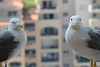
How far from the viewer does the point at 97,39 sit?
67 centimetres

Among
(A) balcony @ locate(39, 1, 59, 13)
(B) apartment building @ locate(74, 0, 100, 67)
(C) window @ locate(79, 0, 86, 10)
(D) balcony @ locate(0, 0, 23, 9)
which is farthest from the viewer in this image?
(A) balcony @ locate(39, 1, 59, 13)

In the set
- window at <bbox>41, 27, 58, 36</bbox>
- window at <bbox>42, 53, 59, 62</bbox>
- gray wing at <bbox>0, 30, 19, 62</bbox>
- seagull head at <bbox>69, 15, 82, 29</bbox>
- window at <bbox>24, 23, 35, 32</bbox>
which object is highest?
seagull head at <bbox>69, 15, 82, 29</bbox>

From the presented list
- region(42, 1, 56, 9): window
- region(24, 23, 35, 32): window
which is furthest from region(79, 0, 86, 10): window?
region(24, 23, 35, 32): window

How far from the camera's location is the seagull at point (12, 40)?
2.15 feet

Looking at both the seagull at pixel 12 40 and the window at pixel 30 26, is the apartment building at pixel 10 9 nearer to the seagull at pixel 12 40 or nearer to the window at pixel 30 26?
the window at pixel 30 26

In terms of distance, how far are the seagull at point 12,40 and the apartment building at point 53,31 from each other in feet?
10.8

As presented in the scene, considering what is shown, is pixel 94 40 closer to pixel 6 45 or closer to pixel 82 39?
pixel 82 39

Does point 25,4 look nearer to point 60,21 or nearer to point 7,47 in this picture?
point 60,21

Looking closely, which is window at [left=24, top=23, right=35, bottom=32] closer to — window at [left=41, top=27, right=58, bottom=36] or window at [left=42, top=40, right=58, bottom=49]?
window at [left=41, top=27, right=58, bottom=36]

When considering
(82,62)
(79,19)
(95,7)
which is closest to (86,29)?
(79,19)

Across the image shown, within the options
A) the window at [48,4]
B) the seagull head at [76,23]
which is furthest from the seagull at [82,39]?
the window at [48,4]

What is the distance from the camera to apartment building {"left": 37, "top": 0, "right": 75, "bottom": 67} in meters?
4.06

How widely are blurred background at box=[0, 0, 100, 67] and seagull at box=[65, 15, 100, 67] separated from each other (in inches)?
120

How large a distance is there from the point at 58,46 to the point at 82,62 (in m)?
0.67
